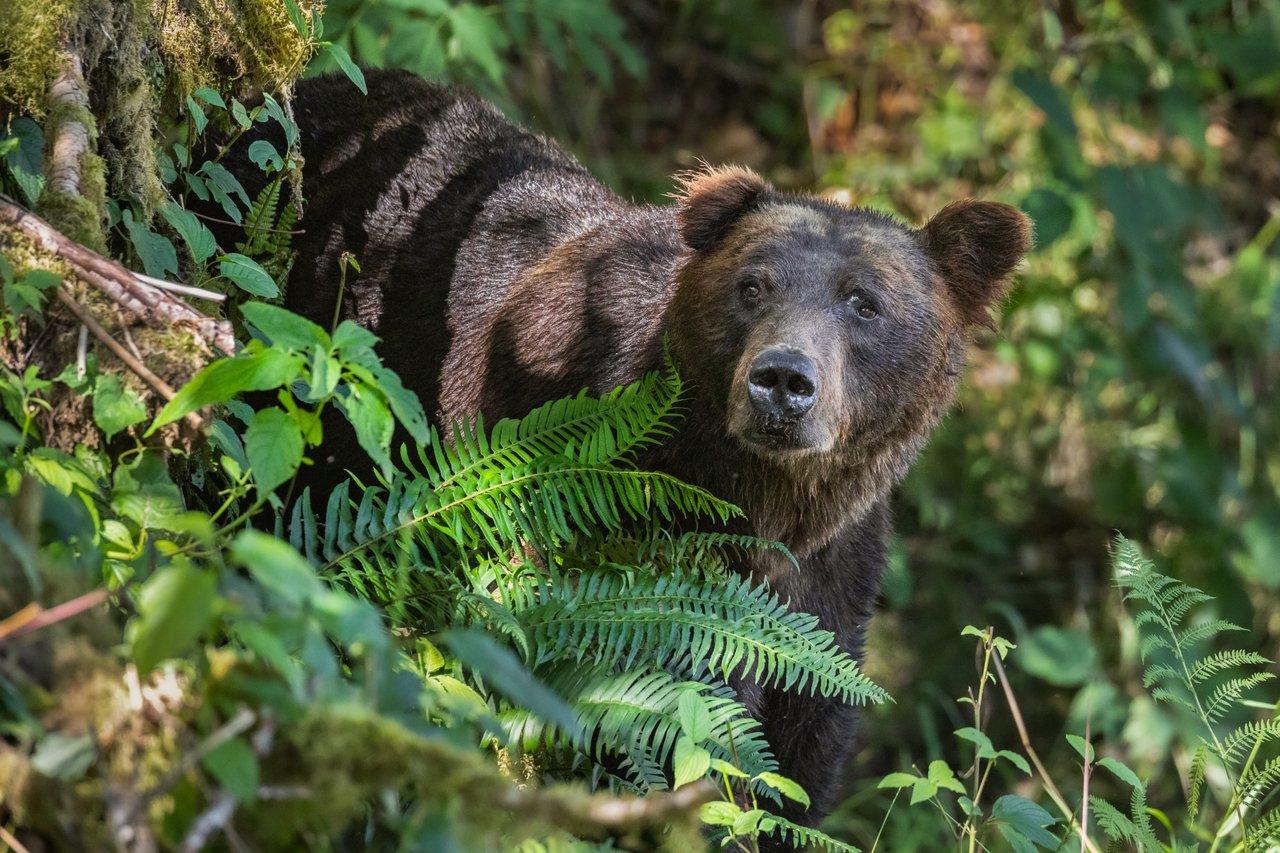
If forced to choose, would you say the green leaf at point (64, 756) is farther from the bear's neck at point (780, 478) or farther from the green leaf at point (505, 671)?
the bear's neck at point (780, 478)

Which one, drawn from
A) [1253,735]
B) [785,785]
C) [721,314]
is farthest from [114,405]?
[1253,735]

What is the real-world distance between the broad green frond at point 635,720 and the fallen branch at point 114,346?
1.15m

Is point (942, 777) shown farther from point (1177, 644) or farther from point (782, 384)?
point (782, 384)

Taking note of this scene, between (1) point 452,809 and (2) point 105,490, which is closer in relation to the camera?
(1) point 452,809

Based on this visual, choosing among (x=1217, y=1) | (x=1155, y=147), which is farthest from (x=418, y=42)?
(x=1155, y=147)

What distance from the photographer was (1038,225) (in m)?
7.14

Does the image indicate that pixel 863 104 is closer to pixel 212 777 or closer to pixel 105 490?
pixel 105 490

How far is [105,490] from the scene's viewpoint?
115 inches

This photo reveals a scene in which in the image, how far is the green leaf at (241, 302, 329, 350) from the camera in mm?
2713

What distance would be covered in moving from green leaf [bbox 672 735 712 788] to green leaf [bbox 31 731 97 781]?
1.39 metres

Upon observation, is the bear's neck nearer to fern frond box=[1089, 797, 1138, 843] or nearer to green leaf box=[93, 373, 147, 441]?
fern frond box=[1089, 797, 1138, 843]

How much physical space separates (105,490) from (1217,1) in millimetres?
6232

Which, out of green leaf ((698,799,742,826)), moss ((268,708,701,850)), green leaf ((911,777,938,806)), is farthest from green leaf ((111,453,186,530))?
green leaf ((911,777,938,806))

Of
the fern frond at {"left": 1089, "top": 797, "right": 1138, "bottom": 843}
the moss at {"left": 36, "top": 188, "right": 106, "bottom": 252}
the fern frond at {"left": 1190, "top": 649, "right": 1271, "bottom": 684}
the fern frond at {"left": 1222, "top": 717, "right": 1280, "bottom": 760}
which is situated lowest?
the fern frond at {"left": 1089, "top": 797, "right": 1138, "bottom": 843}
